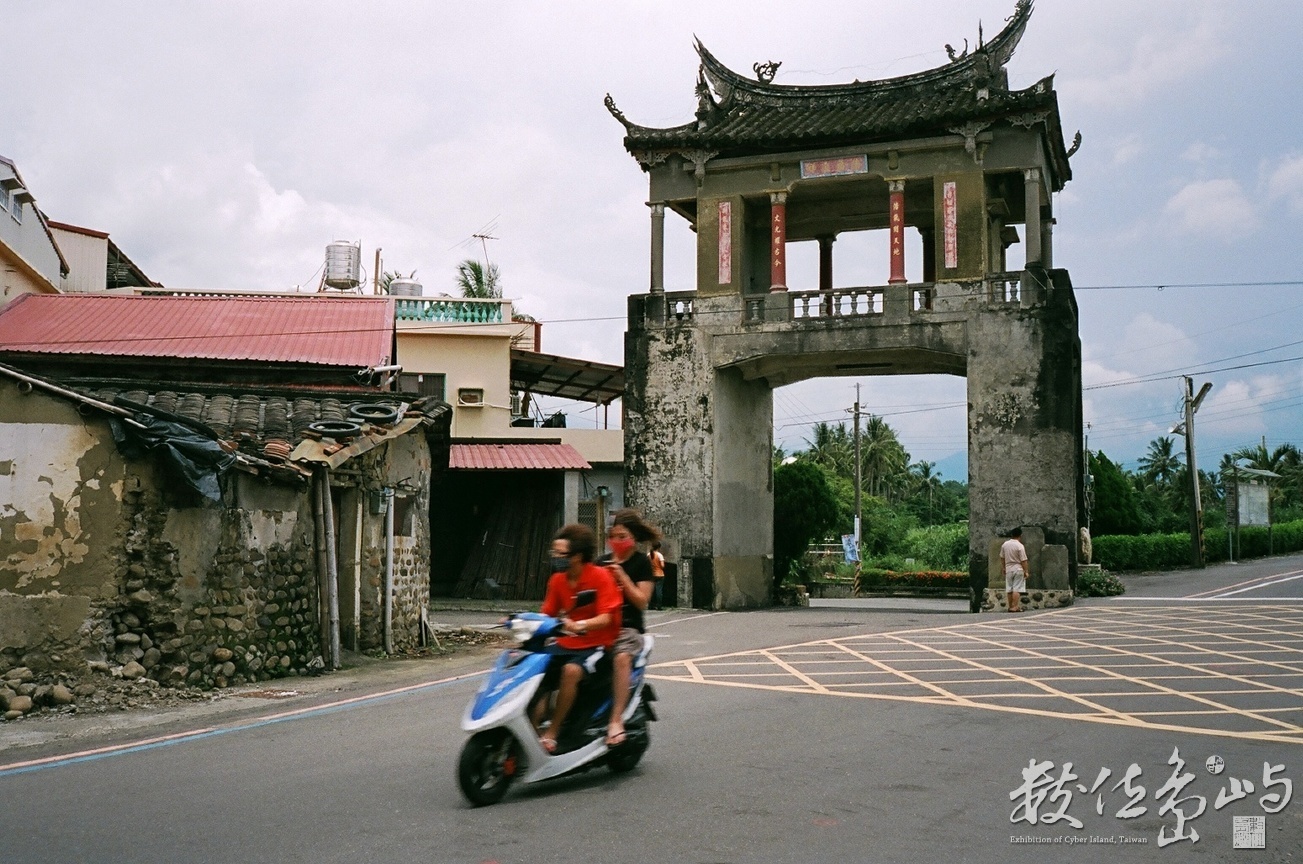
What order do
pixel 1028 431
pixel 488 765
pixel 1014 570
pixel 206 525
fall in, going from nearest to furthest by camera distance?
pixel 488 765 → pixel 206 525 → pixel 1014 570 → pixel 1028 431

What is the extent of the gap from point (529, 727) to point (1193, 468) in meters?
36.0

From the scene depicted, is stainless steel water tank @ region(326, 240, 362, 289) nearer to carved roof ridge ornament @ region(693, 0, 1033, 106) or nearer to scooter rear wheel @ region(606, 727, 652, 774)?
carved roof ridge ornament @ region(693, 0, 1033, 106)

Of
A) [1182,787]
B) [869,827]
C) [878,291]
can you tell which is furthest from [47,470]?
[878,291]

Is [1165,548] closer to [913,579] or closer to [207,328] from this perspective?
[913,579]

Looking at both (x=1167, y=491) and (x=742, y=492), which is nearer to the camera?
(x=742, y=492)

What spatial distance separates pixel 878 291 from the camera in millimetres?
24734

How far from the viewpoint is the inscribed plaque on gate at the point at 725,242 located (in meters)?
26.0

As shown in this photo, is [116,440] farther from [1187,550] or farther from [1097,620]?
[1187,550]

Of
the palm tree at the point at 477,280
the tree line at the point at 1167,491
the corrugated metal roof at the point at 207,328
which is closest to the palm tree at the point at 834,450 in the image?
the tree line at the point at 1167,491

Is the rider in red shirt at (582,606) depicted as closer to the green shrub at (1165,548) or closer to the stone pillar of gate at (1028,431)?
the stone pillar of gate at (1028,431)

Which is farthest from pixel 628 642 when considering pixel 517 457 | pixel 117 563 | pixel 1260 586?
pixel 1260 586

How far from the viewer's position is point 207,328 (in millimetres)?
21281

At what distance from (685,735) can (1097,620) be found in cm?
1157

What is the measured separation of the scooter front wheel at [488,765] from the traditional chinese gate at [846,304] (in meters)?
18.5
